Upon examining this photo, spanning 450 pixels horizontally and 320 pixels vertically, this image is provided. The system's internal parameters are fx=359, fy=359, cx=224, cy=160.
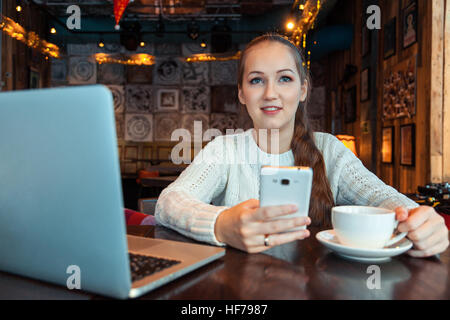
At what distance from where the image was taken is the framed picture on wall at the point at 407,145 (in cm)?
343

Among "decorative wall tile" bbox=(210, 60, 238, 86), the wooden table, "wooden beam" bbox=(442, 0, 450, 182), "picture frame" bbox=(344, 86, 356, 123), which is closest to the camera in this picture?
the wooden table

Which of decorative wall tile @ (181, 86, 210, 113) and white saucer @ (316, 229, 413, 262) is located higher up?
decorative wall tile @ (181, 86, 210, 113)

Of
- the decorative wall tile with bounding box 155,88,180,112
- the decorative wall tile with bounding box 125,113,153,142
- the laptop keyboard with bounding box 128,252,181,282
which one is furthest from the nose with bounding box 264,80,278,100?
the decorative wall tile with bounding box 125,113,153,142

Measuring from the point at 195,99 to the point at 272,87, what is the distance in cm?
721

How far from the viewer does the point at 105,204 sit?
0.46 m

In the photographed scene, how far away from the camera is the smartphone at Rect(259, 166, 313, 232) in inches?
26.9

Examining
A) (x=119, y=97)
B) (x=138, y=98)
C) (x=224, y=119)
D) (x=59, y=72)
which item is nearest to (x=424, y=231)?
(x=224, y=119)

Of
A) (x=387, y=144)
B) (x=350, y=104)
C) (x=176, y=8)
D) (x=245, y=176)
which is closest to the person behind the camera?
(x=245, y=176)

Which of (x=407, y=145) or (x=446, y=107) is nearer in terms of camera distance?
(x=446, y=107)

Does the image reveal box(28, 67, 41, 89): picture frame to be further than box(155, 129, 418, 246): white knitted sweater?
Yes

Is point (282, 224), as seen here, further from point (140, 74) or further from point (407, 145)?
point (140, 74)

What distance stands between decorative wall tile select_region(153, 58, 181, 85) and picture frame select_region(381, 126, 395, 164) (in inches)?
205

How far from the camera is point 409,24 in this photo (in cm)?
349

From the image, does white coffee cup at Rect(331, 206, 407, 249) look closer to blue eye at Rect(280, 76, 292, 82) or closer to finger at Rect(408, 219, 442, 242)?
finger at Rect(408, 219, 442, 242)
